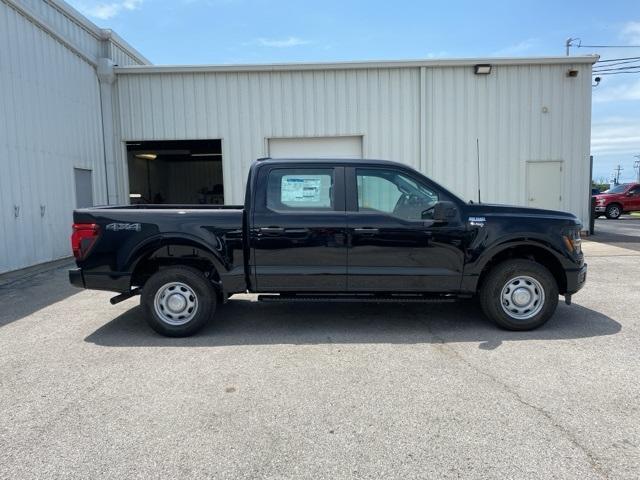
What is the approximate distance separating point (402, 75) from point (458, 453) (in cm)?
1182

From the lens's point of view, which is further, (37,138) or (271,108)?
(271,108)

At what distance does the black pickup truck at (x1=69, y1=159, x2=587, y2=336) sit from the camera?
4988mm

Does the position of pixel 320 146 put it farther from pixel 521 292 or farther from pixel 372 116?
pixel 521 292

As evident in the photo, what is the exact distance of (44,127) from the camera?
10000 millimetres

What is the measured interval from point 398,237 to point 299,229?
3.44 ft

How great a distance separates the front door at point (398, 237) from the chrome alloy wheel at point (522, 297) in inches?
21.6

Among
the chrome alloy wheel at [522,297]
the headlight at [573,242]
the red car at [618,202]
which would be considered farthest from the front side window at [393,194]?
the red car at [618,202]

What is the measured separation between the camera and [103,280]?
16.6 feet

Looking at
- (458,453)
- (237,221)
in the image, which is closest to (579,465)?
(458,453)

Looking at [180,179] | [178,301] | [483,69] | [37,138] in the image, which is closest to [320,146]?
[483,69]

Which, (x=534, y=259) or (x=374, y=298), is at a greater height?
(x=534, y=259)

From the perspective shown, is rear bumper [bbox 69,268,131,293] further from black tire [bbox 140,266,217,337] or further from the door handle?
the door handle

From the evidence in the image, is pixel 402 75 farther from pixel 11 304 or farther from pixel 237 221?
pixel 11 304

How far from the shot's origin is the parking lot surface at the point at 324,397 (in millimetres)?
2744
